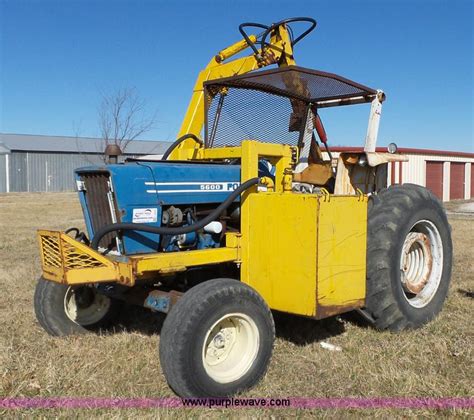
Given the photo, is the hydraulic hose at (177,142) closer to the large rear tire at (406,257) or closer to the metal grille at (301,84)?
the metal grille at (301,84)

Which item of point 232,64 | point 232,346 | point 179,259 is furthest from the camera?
point 232,64

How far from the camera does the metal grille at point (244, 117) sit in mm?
5062

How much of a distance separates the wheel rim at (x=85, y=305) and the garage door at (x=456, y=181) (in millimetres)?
26782

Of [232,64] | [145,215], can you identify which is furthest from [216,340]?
[232,64]

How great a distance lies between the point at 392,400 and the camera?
11.2ft

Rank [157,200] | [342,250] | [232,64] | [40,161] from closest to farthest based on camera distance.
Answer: [157,200] → [342,250] → [232,64] → [40,161]

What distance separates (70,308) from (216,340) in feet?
5.48

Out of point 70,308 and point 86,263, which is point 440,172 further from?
point 86,263

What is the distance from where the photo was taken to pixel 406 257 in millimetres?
5000

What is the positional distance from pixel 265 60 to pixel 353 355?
119 inches

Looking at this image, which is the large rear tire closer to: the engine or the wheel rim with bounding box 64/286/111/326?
the engine

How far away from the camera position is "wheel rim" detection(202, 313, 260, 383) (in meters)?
3.58

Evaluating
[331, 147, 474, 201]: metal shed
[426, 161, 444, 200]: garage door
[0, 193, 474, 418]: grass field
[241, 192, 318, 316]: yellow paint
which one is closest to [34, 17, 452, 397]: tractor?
[241, 192, 318, 316]: yellow paint

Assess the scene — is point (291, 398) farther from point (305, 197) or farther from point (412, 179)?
point (412, 179)
